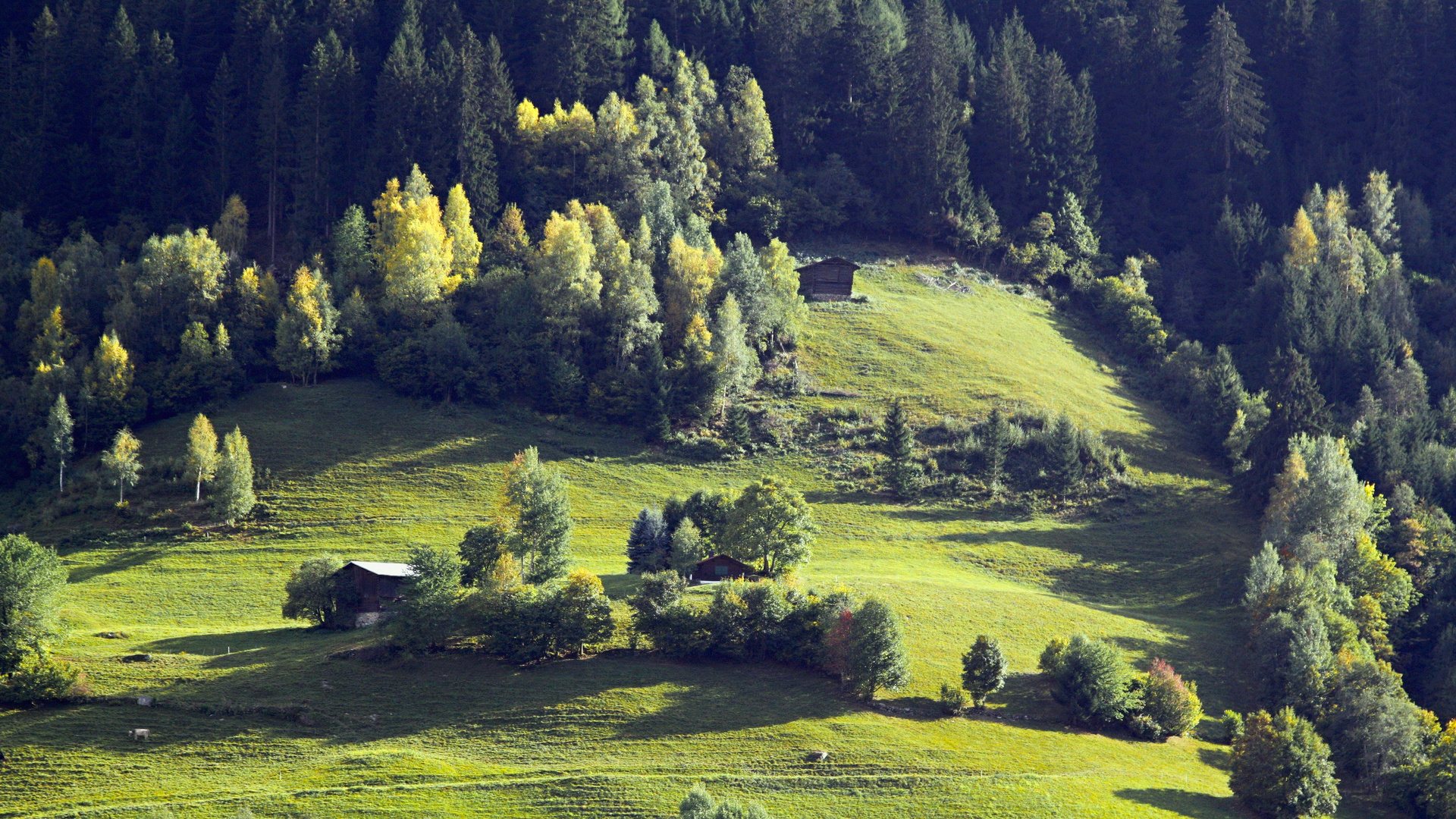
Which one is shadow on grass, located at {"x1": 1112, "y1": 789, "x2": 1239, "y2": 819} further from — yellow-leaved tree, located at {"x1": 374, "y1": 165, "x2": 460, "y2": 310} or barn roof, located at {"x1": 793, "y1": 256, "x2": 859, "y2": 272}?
barn roof, located at {"x1": 793, "y1": 256, "x2": 859, "y2": 272}

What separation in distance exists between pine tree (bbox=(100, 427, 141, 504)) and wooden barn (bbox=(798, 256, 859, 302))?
62.9m

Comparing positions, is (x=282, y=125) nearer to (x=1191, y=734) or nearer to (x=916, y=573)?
(x=916, y=573)

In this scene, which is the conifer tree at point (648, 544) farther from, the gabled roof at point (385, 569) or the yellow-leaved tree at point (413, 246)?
the yellow-leaved tree at point (413, 246)

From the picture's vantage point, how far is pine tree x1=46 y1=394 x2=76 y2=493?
307 ft

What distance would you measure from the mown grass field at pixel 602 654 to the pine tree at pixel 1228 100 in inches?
1855

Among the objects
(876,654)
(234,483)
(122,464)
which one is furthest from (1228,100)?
(122,464)

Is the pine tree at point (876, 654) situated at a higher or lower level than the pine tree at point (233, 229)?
lower

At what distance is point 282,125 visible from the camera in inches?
4845

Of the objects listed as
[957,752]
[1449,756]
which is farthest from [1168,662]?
[957,752]

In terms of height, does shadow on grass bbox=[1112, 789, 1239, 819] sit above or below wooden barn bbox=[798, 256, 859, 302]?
below

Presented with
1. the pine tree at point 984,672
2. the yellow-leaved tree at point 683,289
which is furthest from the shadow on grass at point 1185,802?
the yellow-leaved tree at point 683,289

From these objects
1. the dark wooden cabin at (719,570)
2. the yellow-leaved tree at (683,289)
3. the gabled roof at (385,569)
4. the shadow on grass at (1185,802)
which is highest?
the yellow-leaved tree at (683,289)

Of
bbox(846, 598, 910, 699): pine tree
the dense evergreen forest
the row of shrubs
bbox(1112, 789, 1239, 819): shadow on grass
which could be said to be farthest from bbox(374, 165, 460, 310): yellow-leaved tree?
bbox(1112, 789, 1239, 819): shadow on grass

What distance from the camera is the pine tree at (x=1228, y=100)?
15188cm
